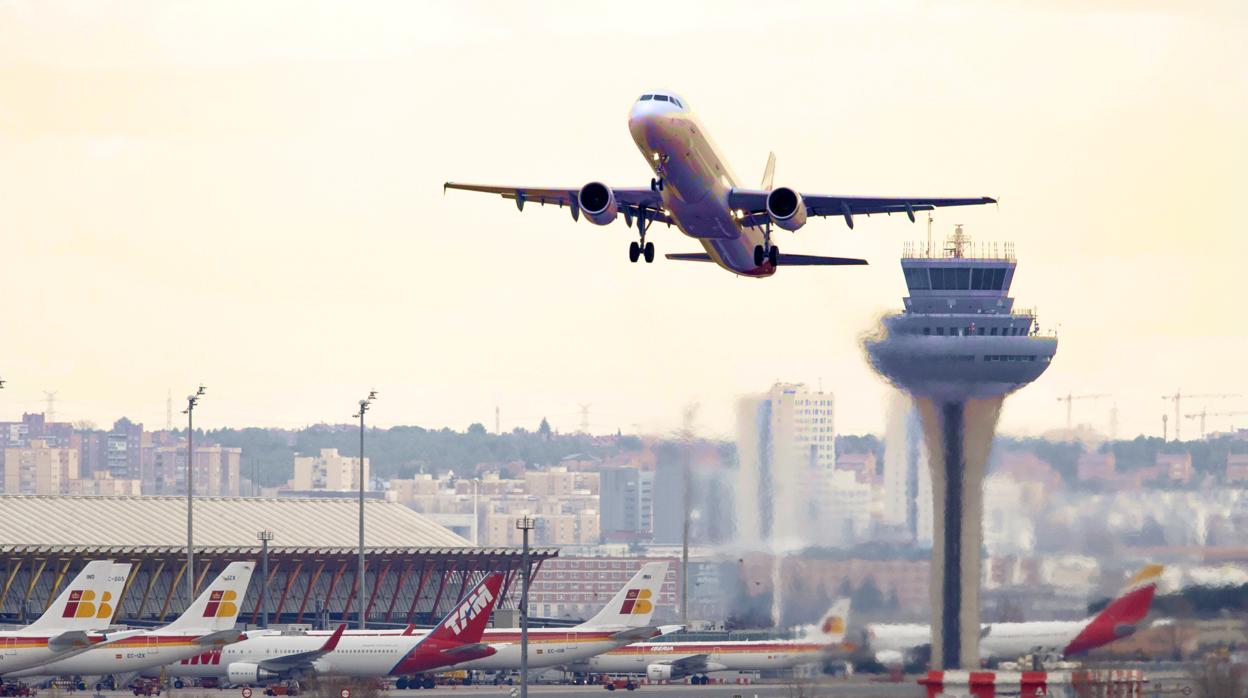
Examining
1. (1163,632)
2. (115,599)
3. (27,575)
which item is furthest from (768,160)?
(27,575)

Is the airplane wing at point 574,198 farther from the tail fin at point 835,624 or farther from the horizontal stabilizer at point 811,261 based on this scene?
the tail fin at point 835,624

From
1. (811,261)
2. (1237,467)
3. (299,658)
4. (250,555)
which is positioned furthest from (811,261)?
(250,555)

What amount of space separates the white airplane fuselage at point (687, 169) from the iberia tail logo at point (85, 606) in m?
42.9

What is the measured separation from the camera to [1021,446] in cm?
11575

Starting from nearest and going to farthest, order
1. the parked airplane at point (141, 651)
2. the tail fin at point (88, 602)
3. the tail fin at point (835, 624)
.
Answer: the tail fin at point (835, 624), the tail fin at point (88, 602), the parked airplane at point (141, 651)

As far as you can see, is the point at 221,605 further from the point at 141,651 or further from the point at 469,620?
the point at 469,620

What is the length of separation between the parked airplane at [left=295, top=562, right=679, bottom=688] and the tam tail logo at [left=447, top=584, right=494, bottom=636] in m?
2.85

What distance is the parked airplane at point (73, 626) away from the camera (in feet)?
329

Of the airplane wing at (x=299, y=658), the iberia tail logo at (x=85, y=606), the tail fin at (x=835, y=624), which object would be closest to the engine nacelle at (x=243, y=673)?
the airplane wing at (x=299, y=658)

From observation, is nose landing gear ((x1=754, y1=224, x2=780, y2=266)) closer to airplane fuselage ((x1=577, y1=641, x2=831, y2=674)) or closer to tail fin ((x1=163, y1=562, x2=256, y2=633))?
airplane fuselage ((x1=577, y1=641, x2=831, y2=674))

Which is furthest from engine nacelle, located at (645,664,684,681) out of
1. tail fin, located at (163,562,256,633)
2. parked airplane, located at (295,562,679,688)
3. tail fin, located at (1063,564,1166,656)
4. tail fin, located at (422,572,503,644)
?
tail fin, located at (1063,564,1166,656)

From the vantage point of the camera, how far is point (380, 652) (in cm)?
10888

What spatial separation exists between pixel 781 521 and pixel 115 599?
34.3 metres

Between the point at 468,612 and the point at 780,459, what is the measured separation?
1987 centimetres
